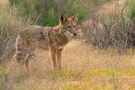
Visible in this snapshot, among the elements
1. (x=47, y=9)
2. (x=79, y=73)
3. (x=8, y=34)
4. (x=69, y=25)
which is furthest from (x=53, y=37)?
(x=47, y=9)

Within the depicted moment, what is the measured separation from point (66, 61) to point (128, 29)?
310cm

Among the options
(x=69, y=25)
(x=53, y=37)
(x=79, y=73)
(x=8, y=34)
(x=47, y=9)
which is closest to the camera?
(x=8, y=34)

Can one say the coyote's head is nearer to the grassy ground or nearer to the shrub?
the grassy ground

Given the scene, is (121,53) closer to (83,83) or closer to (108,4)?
(83,83)

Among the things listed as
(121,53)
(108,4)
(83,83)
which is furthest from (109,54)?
(108,4)

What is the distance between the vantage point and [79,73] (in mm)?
11398

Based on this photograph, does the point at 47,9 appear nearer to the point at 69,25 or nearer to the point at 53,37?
the point at 53,37

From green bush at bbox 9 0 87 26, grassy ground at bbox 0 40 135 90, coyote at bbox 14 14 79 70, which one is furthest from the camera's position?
green bush at bbox 9 0 87 26

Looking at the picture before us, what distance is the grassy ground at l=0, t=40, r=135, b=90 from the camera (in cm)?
906

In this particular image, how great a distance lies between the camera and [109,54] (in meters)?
14.1

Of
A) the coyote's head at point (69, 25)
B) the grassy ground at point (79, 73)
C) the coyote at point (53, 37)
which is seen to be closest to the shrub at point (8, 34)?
the grassy ground at point (79, 73)

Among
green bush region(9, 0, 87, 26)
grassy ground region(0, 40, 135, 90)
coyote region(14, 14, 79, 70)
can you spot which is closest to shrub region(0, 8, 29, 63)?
grassy ground region(0, 40, 135, 90)

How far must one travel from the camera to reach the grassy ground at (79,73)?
9.06m

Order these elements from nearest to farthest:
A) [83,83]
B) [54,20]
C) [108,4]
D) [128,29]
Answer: [83,83], [128,29], [54,20], [108,4]
